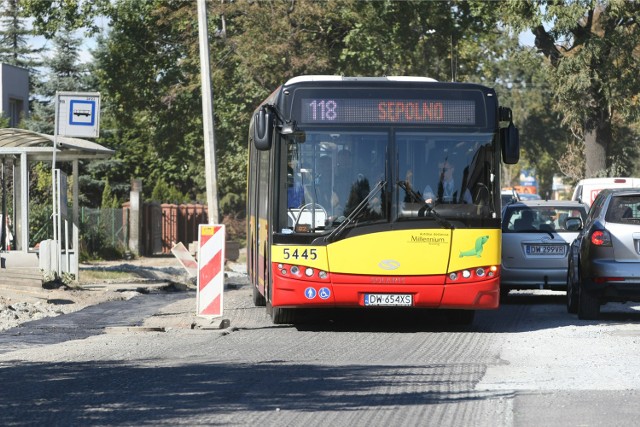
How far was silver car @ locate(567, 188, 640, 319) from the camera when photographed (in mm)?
16641

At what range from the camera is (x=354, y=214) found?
15.6m

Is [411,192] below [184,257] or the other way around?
the other way around

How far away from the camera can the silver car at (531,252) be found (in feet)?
68.2

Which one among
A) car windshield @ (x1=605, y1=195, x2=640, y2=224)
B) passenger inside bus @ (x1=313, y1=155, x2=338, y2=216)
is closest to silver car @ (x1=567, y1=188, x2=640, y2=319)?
car windshield @ (x1=605, y1=195, x2=640, y2=224)

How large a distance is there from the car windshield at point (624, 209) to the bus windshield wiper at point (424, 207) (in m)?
2.61

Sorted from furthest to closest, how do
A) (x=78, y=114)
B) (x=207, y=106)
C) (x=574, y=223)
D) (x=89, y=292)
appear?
(x=207, y=106) → (x=78, y=114) → (x=89, y=292) → (x=574, y=223)

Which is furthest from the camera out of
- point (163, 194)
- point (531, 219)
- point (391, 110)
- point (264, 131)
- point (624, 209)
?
point (163, 194)

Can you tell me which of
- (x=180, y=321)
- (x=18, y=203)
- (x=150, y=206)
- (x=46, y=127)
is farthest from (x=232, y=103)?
(x=180, y=321)

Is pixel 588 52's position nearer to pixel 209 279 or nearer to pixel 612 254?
pixel 612 254

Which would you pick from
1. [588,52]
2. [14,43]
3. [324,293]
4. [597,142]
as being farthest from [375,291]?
[14,43]

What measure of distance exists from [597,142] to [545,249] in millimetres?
19847

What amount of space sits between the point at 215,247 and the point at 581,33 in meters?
23.9

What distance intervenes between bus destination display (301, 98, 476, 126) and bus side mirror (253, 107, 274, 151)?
0.51 meters

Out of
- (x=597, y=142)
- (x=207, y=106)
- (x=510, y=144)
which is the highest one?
(x=207, y=106)
